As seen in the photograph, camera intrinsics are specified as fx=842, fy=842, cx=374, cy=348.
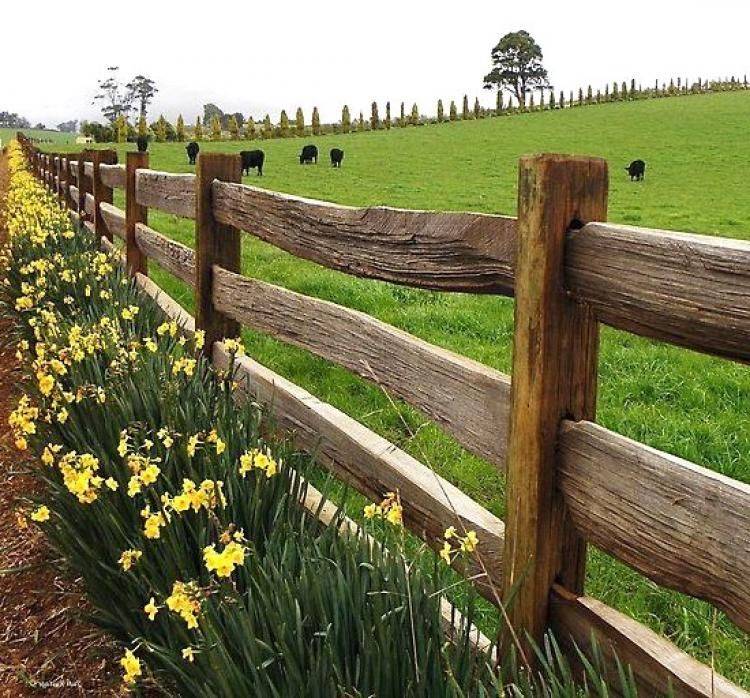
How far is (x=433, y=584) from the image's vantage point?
1.92 meters

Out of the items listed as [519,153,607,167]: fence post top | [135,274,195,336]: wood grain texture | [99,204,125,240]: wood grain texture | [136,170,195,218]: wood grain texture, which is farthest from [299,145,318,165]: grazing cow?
[519,153,607,167]: fence post top

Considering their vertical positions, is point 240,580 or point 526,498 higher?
point 526,498

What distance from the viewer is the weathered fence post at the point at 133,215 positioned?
6.66m

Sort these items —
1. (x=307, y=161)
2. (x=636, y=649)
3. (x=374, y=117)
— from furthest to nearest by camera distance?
(x=374, y=117)
(x=307, y=161)
(x=636, y=649)

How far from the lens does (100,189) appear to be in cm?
884

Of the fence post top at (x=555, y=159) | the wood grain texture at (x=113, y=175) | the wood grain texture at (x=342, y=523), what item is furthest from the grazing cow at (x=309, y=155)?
the fence post top at (x=555, y=159)

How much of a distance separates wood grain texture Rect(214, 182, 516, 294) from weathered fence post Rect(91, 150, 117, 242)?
5.73 metres

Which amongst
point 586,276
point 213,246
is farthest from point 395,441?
point 586,276

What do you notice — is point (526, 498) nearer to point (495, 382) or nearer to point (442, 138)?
point (495, 382)

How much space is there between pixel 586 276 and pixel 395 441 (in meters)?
2.90

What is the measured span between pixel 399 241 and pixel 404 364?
1.18ft

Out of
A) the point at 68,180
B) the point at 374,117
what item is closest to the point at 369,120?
the point at 374,117

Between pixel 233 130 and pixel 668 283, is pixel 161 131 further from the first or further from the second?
pixel 668 283

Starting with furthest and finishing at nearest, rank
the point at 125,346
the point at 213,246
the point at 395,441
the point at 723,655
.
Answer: the point at 395,441, the point at 213,246, the point at 125,346, the point at 723,655
